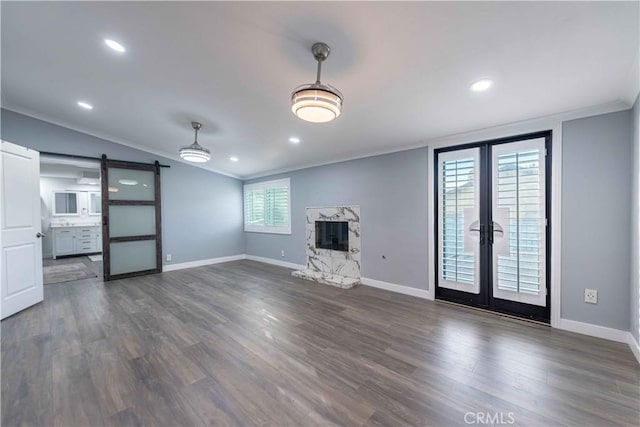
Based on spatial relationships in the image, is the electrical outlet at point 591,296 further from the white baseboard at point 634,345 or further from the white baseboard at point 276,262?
the white baseboard at point 276,262

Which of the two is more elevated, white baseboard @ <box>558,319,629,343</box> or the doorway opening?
the doorway opening

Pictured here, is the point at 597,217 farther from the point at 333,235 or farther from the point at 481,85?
the point at 333,235

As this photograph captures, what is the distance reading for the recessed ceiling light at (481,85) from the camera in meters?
2.18

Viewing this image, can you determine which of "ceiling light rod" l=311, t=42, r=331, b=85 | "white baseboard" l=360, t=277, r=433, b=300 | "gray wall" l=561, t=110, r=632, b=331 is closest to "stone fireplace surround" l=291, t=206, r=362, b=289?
"white baseboard" l=360, t=277, r=433, b=300

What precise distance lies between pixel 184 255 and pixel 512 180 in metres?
6.43

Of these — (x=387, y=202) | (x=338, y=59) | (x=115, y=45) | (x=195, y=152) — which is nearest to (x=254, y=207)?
(x=195, y=152)

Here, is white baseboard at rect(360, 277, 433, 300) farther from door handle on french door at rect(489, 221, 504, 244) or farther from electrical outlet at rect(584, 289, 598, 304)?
electrical outlet at rect(584, 289, 598, 304)

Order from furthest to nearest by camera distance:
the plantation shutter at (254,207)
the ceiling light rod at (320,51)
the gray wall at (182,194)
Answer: the plantation shutter at (254,207) < the gray wall at (182,194) < the ceiling light rod at (320,51)

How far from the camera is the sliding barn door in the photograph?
4.80 m

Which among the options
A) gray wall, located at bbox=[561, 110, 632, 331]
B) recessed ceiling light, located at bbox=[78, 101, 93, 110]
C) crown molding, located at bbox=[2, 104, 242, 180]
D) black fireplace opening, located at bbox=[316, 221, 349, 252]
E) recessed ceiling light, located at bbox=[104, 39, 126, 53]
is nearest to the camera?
recessed ceiling light, located at bbox=[104, 39, 126, 53]

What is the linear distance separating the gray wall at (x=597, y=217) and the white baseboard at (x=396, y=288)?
4.96 feet

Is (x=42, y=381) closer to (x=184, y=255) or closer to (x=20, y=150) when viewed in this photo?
(x=20, y=150)

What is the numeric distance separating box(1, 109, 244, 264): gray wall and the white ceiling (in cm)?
79

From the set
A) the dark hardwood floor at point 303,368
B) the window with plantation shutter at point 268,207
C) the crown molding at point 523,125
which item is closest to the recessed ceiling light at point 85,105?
the dark hardwood floor at point 303,368
